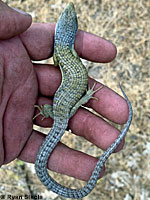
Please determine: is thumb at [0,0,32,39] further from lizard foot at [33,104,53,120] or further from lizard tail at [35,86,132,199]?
lizard tail at [35,86,132,199]

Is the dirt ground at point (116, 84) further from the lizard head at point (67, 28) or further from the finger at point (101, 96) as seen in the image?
the lizard head at point (67, 28)

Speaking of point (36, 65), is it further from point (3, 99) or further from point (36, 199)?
point (36, 199)

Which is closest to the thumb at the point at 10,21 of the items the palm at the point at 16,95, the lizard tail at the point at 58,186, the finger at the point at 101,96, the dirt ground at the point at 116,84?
the palm at the point at 16,95

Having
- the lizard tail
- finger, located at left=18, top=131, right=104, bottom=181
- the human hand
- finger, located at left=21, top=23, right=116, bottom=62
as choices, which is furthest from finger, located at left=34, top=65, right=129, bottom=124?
finger, located at left=18, top=131, right=104, bottom=181

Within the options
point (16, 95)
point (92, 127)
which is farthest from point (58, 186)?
point (16, 95)

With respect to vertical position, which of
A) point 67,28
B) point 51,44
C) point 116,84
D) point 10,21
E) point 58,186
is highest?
point 10,21

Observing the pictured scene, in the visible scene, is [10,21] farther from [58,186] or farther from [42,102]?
[58,186]
